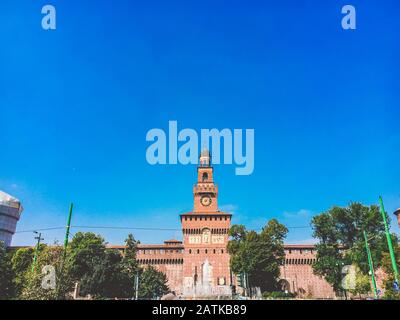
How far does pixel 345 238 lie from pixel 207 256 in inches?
1203

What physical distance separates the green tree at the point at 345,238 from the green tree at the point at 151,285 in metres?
27.9

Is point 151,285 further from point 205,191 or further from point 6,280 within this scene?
point 205,191

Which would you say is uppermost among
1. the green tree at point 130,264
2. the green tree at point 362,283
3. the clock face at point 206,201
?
the clock face at point 206,201

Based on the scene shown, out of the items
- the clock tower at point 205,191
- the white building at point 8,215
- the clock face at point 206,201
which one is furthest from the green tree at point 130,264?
the white building at point 8,215

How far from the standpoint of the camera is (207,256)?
6975 centimetres

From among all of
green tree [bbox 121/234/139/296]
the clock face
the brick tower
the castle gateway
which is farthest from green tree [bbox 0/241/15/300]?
the clock face

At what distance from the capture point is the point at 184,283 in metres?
68.1

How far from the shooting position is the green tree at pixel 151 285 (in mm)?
57875

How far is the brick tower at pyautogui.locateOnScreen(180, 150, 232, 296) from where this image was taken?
67.8 metres

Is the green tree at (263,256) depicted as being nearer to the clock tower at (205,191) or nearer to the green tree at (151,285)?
the green tree at (151,285)

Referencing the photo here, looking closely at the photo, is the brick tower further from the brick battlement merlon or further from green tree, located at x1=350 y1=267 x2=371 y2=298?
green tree, located at x1=350 y1=267 x2=371 y2=298

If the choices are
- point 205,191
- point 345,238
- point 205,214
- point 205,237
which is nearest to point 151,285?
point 205,237
